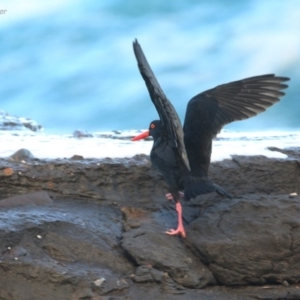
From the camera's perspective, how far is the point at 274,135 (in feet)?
23.4

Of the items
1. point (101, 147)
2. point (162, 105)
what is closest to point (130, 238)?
point (162, 105)

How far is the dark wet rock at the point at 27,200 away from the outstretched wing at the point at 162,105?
0.84m

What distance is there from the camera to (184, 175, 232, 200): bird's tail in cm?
440

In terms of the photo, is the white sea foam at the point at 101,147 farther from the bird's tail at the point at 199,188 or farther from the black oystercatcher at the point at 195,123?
the bird's tail at the point at 199,188

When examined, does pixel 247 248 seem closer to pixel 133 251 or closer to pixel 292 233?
pixel 292 233

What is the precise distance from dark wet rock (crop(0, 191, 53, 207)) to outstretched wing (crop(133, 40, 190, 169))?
2.76 ft

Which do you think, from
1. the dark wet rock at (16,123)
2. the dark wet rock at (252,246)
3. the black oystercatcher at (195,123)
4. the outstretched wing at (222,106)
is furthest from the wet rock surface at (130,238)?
the dark wet rock at (16,123)

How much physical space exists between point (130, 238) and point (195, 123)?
2.96 ft

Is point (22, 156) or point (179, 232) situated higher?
point (22, 156)

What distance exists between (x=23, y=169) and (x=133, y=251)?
0.94 metres

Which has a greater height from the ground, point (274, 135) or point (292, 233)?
point (274, 135)

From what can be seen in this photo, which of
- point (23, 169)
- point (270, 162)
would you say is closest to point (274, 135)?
point (270, 162)

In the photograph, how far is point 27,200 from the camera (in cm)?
463

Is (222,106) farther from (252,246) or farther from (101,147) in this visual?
(252,246)
